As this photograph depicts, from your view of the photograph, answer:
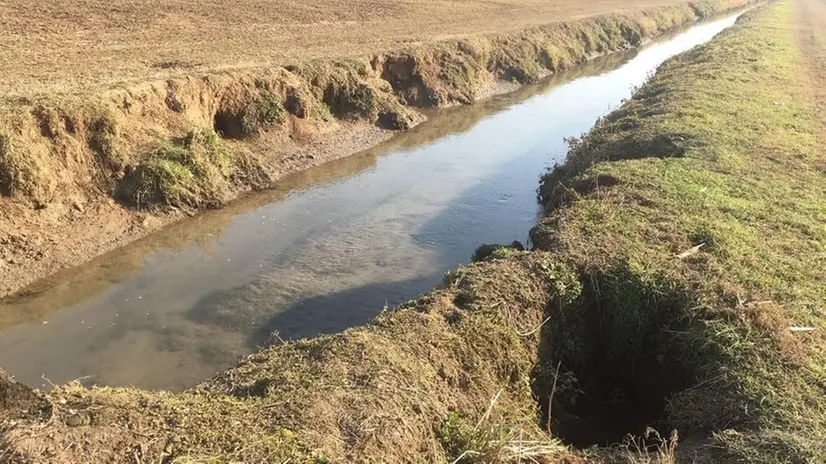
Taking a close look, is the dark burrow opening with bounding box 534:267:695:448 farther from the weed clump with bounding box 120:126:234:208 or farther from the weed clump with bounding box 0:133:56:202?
the weed clump with bounding box 0:133:56:202

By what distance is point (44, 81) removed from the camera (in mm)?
14484

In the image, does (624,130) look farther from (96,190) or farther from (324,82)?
(96,190)

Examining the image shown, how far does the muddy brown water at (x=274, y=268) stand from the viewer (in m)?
9.45

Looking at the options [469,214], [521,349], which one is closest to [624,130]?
[469,214]

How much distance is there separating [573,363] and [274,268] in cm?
604

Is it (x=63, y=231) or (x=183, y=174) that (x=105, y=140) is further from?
(x=63, y=231)

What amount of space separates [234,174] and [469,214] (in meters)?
5.72

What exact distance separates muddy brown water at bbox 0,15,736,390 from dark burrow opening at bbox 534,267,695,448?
3591mm

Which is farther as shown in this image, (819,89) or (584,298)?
(819,89)

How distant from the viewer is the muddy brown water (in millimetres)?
9445

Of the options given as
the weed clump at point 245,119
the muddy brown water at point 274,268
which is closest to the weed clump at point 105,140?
the muddy brown water at point 274,268

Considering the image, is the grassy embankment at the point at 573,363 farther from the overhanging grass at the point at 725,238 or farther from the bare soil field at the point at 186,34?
the bare soil field at the point at 186,34

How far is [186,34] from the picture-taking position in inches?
877

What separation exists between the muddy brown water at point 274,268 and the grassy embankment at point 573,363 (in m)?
2.71
